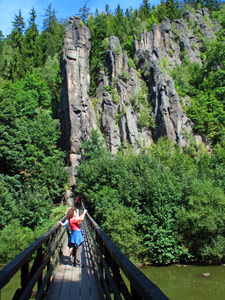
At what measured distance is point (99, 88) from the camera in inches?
1858

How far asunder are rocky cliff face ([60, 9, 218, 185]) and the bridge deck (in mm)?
31742

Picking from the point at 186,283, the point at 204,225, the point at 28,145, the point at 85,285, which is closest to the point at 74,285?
the point at 85,285

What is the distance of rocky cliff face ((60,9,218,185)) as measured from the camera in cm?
4253

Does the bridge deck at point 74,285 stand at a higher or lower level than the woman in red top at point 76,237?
lower

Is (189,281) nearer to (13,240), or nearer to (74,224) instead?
(74,224)

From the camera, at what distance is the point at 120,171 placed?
29.3 metres

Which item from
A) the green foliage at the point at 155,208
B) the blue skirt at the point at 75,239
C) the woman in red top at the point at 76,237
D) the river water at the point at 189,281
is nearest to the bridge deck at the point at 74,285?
the woman in red top at the point at 76,237

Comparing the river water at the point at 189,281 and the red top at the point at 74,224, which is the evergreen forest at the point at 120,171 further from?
the red top at the point at 74,224

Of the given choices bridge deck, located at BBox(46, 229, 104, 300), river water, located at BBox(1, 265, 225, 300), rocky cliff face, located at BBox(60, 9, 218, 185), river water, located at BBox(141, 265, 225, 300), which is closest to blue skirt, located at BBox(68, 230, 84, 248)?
bridge deck, located at BBox(46, 229, 104, 300)

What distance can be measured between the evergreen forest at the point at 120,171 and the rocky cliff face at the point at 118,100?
2.30m

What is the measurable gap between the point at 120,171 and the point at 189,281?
13.4 meters

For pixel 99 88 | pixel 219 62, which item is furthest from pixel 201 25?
pixel 99 88

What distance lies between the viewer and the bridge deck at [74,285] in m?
5.14

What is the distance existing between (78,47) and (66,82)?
7012 mm
